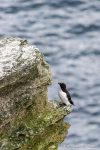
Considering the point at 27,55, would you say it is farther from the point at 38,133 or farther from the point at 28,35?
the point at 28,35

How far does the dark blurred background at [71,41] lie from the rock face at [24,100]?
1125 inches

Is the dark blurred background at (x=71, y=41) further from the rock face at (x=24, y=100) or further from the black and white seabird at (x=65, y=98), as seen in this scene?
the rock face at (x=24, y=100)

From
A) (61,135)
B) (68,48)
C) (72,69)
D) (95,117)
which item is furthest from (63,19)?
(61,135)

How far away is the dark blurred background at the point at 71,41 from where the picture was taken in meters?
58.1

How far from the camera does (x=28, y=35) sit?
74.6 metres

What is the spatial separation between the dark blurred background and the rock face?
28573 millimetres

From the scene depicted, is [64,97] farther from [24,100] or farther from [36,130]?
[24,100]

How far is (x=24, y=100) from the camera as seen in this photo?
73.3 ft

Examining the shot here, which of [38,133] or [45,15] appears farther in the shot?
[45,15]

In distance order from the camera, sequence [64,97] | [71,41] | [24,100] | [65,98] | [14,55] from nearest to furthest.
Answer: [24,100], [14,55], [65,98], [64,97], [71,41]

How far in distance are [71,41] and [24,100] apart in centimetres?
5204

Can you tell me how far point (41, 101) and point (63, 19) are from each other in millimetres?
56264

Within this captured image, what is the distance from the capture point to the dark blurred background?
58125 mm

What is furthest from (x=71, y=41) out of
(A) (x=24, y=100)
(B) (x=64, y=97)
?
(A) (x=24, y=100)
